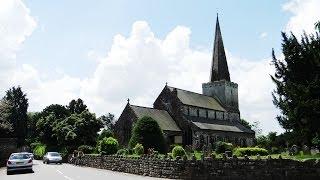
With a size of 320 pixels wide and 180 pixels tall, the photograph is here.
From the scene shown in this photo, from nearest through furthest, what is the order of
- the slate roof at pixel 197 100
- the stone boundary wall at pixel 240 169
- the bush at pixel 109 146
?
the stone boundary wall at pixel 240 169
the bush at pixel 109 146
the slate roof at pixel 197 100

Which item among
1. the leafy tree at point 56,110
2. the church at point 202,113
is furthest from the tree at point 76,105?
the church at point 202,113

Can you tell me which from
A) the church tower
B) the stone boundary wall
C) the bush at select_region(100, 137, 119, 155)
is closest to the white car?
the stone boundary wall

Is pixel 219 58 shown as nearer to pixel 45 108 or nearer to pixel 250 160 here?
pixel 45 108

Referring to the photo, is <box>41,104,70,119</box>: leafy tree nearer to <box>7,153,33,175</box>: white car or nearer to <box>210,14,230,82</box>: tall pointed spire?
<box>210,14,230,82</box>: tall pointed spire

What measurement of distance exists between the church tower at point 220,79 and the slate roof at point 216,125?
11.1 ft

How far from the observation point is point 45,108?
92.2 meters

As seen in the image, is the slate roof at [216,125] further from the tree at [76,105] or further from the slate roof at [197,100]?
the tree at [76,105]

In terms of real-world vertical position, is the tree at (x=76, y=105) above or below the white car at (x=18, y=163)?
above

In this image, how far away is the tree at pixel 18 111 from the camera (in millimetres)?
87156

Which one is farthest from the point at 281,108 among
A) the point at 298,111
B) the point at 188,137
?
the point at 188,137

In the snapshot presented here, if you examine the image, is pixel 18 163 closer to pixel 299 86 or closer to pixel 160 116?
pixel 299 86

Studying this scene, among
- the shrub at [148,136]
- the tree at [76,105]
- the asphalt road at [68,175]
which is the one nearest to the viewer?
the asphalt road at [68,175]

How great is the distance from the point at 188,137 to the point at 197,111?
22.6 feet

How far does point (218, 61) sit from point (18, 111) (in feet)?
147
